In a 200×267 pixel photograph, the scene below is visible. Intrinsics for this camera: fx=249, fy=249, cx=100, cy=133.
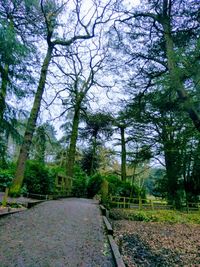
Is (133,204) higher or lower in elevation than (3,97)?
lower

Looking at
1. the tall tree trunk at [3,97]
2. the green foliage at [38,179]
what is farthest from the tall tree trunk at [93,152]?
the tall tree trunk at [3,97]

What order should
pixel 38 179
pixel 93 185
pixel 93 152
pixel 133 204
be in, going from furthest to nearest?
1. pixel 93 152
2. pixel 93 185
3. pixel 133 204
4. pixel 38 179

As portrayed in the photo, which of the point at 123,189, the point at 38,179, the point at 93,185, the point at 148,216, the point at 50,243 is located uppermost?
the point at 93,185

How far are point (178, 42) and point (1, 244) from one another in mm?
6335

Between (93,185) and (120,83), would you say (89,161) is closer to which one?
(93,185)

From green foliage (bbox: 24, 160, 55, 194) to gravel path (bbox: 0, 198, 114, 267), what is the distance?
16.0 ft

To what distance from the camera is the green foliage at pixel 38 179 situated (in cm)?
999

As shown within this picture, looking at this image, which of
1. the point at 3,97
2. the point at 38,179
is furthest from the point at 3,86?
the point at 38,179

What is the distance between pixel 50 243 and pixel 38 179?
22.6 ft

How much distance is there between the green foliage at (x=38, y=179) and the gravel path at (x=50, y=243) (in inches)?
192

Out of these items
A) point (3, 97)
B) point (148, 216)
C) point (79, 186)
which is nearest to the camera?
point (3, 97)

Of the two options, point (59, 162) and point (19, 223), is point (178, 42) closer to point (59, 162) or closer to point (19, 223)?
point (19, 223)

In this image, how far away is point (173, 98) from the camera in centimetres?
749

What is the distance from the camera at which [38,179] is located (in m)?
10.1
